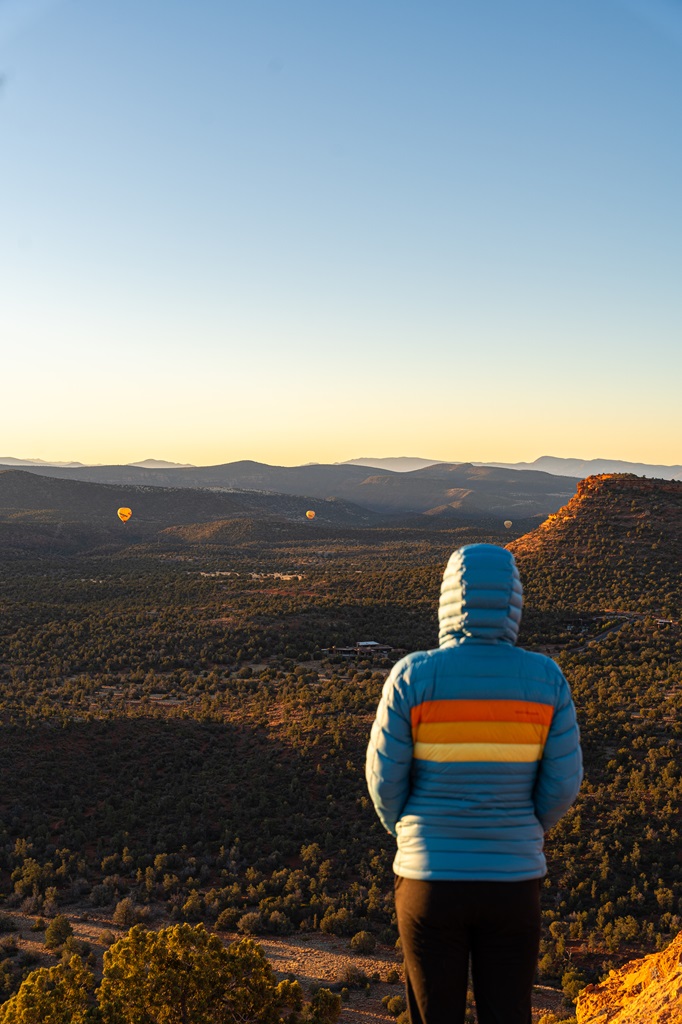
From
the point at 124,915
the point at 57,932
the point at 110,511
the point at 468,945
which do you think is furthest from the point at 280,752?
the point at 110,511

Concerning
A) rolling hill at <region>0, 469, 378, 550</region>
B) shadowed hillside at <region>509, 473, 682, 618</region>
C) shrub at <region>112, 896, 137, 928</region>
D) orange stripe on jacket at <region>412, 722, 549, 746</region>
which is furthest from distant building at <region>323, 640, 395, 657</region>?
rolling hill at <region>0, 469, 378, 550</region>

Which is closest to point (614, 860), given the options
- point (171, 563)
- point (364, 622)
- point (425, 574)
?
point (364, 622)

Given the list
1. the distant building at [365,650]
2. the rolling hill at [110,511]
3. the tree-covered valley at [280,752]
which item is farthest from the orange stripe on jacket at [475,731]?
the rolling hill at [110,511]

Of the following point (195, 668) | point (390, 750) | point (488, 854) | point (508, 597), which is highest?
point (508, 597)

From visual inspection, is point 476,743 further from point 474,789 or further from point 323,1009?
point 323,1009

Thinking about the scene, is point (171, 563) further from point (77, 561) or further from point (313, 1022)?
point (313, 1022)
